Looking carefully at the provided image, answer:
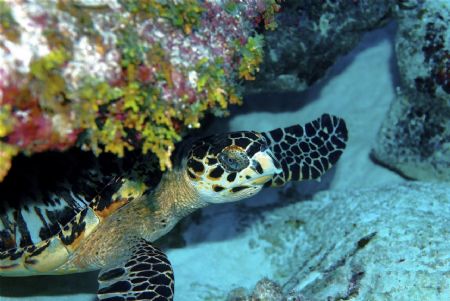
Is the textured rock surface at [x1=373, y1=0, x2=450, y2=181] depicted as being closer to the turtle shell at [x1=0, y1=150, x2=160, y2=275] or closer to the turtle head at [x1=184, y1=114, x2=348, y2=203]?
the turtle head at [x1=184, y1=114, x2=348, y2=203]

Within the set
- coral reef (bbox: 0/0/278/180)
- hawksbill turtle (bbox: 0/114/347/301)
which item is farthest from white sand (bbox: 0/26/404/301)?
coral reef (bbox: 0/0/278/180)

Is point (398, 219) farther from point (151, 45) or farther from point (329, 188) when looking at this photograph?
point (151, 45)

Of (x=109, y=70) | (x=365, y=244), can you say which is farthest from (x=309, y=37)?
(x=109, y=70)

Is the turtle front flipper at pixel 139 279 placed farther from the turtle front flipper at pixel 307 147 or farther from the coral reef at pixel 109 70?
the turtle front flipper at pixel 307 147

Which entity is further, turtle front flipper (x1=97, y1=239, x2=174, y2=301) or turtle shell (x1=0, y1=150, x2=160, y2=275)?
turtle shell (x1=0, y1=150, x2=160, y2=275)

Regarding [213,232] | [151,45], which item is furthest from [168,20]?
[213,232]

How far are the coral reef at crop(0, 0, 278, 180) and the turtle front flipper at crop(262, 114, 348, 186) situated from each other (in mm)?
1846

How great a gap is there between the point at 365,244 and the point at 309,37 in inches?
82.3

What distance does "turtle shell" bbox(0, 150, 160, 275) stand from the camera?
3.08 metres

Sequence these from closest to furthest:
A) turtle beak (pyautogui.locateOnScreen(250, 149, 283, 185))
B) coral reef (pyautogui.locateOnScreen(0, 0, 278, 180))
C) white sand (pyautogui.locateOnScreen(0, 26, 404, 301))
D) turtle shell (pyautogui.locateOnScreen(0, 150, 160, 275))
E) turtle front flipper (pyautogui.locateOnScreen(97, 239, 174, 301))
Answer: coral reef (pyautogui.locateOnScreen(0, 0, 278, 180)), turtle front flipper (pyautogui.locateOnScreen(97, 239, 174, 301)), turtle beak (pyautogui.locateOnScreen(250, 149, 283, 185)), turtle shell (pyautogui.locateOnScreen(0, 150, 160, 275)), white sand (pyautogui.locateOnScreen(0, 26, 404, 301))

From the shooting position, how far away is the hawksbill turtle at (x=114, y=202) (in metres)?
2.93

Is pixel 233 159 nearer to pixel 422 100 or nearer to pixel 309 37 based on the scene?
pixel 309 37

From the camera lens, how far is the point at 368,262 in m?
2.81

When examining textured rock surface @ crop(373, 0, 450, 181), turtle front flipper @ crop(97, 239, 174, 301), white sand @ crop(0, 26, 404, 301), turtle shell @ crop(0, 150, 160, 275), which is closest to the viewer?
turtle front flipper @ crop(97, 239, 174, 301)
